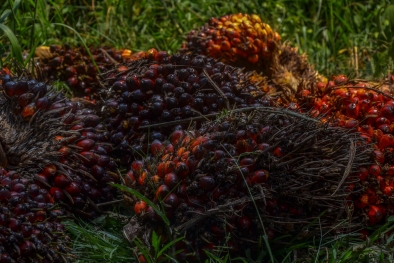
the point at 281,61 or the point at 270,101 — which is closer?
the point at 270,101

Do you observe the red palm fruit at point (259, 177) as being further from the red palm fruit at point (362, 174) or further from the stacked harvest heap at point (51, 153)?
the stacked harvest heap at point (51, 153)

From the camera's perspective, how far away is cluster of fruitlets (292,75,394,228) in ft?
7.73

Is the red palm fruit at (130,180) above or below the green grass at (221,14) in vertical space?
above

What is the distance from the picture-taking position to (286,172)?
2.11m

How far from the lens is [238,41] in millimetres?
3273

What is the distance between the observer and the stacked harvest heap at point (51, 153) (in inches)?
84.7

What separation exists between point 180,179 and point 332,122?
678 millimetres

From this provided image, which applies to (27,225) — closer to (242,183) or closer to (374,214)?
(242,183)

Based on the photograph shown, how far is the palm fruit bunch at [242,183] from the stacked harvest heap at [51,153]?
0.29 m

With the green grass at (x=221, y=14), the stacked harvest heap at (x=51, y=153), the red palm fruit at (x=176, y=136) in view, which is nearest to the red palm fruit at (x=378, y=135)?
the red palm fruit at (x=176, y=136)

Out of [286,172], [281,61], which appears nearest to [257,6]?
[281,61]

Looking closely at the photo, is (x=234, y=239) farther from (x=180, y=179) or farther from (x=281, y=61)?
(x=281, y=61)

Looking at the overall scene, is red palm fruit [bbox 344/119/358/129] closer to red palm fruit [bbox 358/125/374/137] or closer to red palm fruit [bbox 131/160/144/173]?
red palm fruit [bbox 358/125/374/137]

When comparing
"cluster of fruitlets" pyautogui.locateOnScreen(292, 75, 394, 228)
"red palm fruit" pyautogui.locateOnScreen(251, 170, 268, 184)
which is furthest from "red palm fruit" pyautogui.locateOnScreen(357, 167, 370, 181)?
"red palm fruit" pyautogui.locateOnScreen(251, 170, 268, 184)
